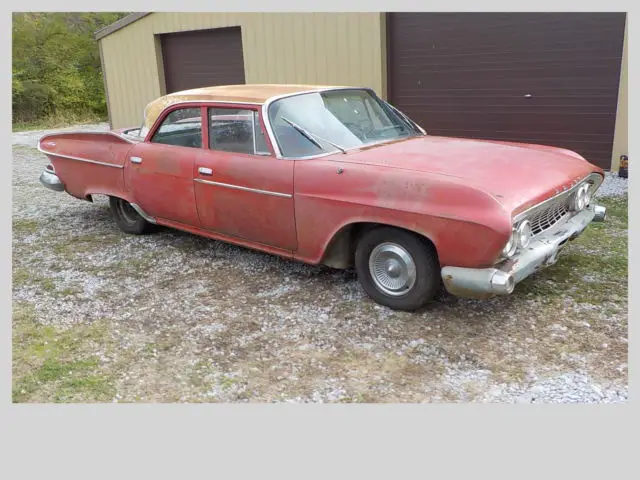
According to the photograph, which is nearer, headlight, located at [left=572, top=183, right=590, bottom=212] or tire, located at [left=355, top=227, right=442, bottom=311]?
tire, located at [left=355, top=227, right=442, bottom=311]

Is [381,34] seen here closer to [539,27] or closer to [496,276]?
[539,27]

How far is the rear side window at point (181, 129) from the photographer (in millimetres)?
5055

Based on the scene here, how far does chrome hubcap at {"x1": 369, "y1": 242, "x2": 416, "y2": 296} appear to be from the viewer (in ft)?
12.9

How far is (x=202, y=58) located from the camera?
12.4m

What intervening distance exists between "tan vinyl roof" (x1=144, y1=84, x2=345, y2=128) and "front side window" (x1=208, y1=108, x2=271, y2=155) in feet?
0.35

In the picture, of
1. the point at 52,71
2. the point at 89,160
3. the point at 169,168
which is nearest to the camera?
the point at 169,168

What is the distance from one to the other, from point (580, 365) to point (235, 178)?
2.83 meters

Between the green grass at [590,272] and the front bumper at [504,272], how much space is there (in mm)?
540

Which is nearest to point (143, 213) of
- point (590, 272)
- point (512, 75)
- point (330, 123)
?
point (330, 123)

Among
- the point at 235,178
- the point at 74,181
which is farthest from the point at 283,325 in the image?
the point at 74,181

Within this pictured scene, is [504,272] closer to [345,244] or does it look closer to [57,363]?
[345,244]

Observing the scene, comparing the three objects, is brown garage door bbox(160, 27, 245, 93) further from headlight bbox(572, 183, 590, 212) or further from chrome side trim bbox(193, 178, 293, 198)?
headlight bbox(572, 183, 590, 212)

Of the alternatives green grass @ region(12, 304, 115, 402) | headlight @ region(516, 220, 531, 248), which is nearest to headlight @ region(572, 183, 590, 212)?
headlight @ region(516, 220, 531, 248)

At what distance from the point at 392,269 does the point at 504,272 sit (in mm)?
820
